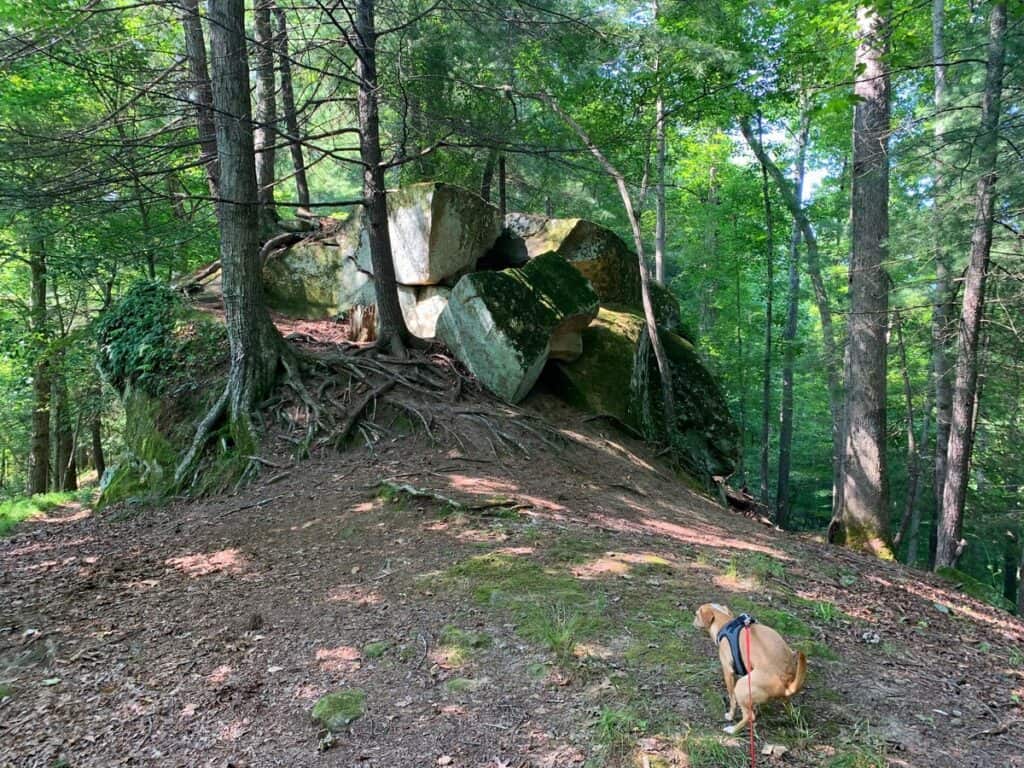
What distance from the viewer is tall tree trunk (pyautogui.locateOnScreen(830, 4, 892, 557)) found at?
8.55 meters

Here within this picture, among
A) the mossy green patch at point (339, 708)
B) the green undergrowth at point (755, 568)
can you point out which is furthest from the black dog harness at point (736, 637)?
the green undergrowth at point (755, 568)

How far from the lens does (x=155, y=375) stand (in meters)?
8.08

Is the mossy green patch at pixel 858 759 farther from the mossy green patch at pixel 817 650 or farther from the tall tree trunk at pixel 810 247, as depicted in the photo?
the tall tree trunk at pixel 810 247

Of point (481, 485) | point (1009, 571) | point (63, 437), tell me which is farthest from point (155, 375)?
point (1009, 571)

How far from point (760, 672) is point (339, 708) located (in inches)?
81.9

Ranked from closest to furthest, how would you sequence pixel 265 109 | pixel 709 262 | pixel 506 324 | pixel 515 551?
1. pixel 515 551
2. pixel 506 324
3. pixel 265 109
4. pixel 709 262

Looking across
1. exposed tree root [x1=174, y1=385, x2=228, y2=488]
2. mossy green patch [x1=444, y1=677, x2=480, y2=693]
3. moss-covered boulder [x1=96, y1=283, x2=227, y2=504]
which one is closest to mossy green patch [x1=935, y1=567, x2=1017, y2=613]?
mossy green patch [x1=444, y1=677, x2=480, y2=693]

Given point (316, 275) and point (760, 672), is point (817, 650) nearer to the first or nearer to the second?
point (760, 672)

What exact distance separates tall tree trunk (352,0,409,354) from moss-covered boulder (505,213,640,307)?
3.42 meters

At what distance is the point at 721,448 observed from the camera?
434 inches

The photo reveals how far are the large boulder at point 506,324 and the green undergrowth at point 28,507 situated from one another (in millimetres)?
6793

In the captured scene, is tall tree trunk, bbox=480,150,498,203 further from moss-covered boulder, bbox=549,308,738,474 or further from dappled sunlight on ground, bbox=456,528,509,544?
dappled sunlight on ground, bbox=456,528,509,544

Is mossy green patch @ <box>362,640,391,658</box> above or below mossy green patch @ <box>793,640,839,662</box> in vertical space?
below

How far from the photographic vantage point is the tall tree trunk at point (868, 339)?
8547mm
